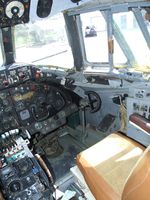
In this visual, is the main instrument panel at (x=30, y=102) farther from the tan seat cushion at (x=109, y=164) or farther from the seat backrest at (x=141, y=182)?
the seat backrest at (x=141, y=182)

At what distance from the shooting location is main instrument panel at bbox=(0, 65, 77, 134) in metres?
3.04

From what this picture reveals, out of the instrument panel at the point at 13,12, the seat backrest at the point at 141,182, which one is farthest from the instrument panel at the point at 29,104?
the seat backrest at the point at 141,182

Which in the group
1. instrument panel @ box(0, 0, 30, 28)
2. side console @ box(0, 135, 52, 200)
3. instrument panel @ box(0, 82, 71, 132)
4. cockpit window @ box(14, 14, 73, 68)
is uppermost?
instrument panel @ box(0, 0, 30, 28)

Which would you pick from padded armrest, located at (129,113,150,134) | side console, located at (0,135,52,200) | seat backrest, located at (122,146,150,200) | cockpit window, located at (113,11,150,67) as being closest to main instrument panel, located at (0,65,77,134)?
side console, located at (0,135,52,200)

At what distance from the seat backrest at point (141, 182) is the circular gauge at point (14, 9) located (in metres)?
1.62

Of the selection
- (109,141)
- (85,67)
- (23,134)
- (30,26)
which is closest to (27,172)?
(23,134)

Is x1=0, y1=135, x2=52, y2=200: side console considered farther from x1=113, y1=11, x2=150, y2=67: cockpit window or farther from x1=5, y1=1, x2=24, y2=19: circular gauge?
x1=113, y1=11, x2=150, y2=67: cockpit window

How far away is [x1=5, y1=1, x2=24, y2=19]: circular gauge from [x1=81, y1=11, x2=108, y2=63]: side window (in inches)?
38.0

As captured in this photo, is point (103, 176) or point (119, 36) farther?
point (119, 36)

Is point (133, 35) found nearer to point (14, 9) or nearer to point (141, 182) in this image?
point (14, 9)

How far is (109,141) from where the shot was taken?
2.35m

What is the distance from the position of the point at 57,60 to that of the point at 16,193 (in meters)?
2.02

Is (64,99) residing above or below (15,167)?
above

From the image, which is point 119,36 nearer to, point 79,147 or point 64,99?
point 64,99
